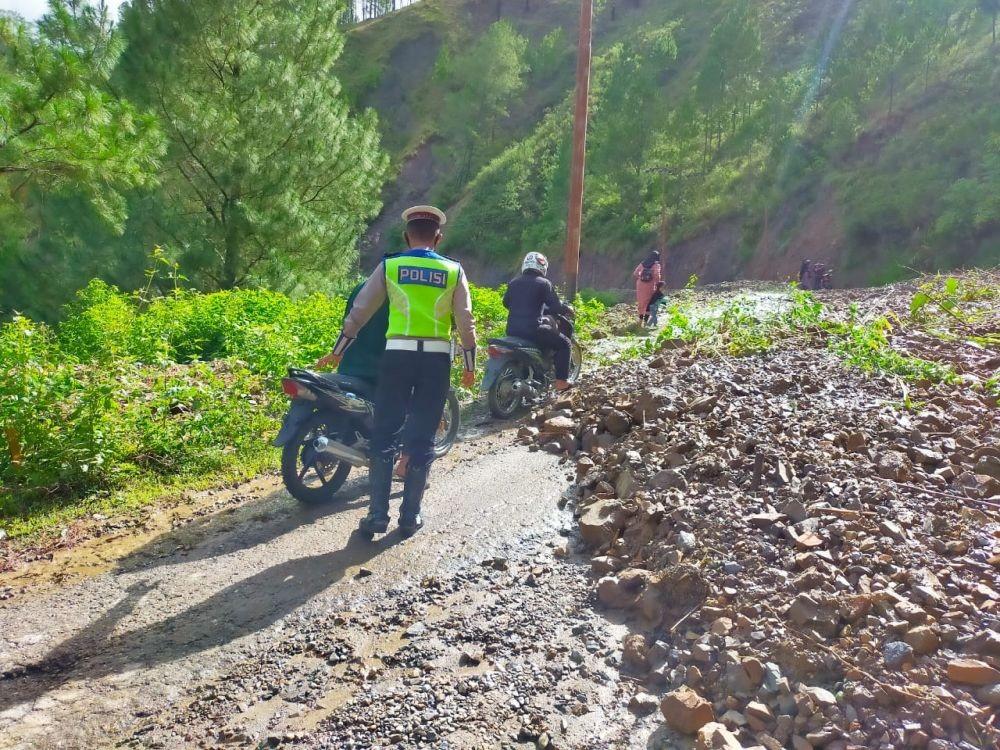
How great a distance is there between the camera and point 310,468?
509 cm

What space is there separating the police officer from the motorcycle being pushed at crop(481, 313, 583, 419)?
8.24ft

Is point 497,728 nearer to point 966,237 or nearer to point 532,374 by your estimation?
point 532,374

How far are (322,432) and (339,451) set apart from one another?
294 mm

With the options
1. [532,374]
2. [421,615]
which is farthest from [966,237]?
[421,615]

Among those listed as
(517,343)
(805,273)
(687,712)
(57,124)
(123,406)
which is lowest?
(805,273)

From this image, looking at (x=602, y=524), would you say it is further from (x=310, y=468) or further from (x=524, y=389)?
(x=524, y=389)

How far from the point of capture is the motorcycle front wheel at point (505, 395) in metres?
7.19

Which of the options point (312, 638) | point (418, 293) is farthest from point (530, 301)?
point (312, 638)

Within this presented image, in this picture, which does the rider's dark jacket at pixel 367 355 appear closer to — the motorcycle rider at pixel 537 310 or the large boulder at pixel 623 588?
the large boulder at pixel 623 588

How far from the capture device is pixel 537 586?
373cm

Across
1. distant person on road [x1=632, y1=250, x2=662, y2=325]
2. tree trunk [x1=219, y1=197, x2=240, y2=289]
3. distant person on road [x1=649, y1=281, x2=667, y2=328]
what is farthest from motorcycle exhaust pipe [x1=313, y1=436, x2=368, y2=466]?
tree trunk [x1=219, y1=197, x2=240, y2=289]

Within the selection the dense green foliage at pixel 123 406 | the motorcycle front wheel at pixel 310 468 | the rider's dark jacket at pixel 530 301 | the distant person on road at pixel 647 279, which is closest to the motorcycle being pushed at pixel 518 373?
the rider's dark jacket at pixel 530 301

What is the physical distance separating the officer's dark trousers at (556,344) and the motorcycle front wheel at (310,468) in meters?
2.88

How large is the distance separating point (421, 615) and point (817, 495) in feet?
7.39
